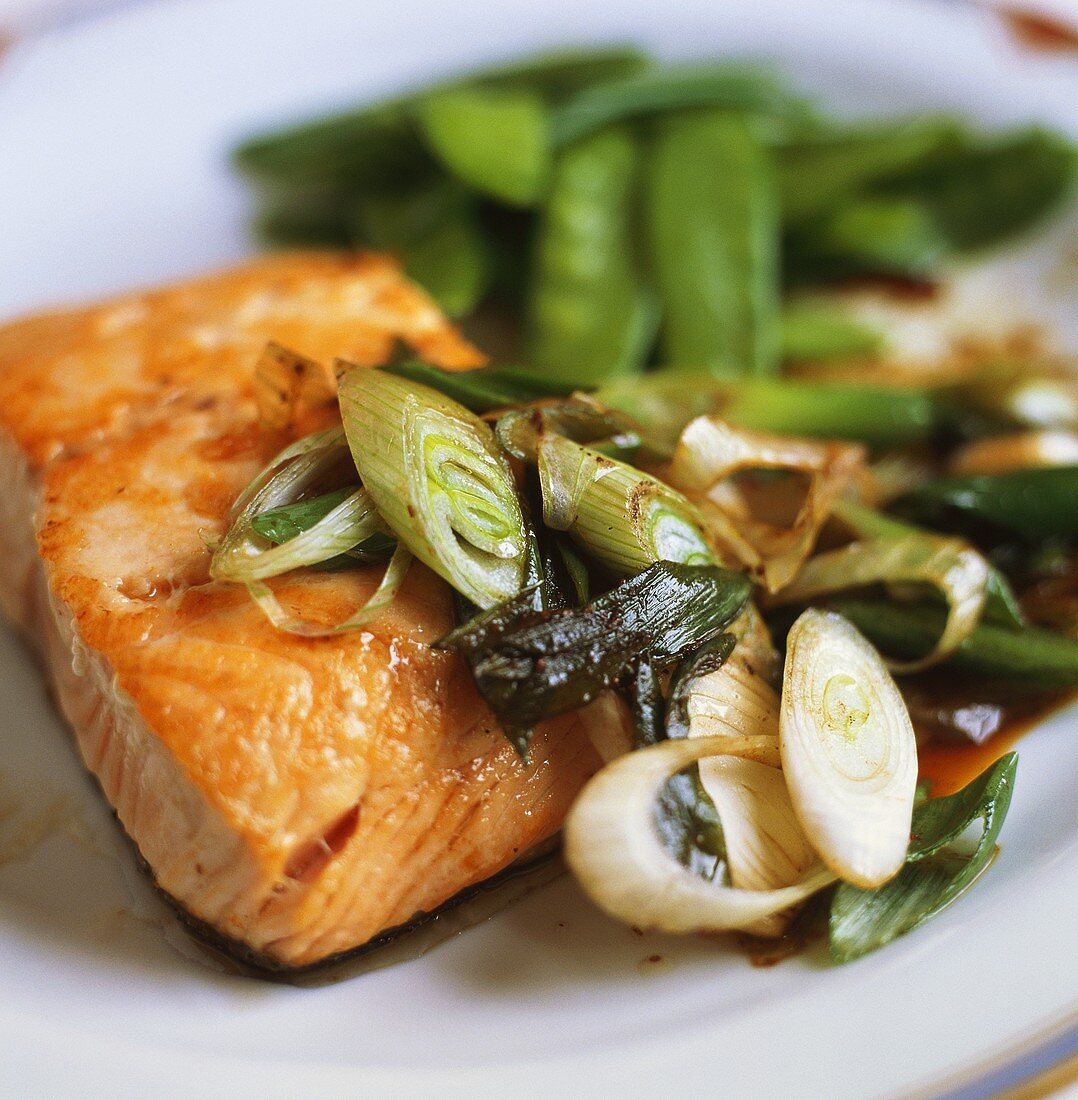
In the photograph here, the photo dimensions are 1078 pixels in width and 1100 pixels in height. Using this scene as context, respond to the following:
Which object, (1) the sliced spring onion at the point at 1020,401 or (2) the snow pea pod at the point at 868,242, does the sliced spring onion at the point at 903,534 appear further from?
(2) the snow pea pod at the point at 868,242

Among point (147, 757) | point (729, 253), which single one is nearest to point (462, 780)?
point (147, 757)

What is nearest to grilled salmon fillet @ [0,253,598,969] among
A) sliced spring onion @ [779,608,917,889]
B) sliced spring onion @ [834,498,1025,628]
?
sliced spring onion @ [779,608,917,889]

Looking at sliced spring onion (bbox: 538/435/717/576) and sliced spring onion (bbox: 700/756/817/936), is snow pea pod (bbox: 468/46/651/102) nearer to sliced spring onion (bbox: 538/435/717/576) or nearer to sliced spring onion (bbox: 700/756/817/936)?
sliced spring onion (bbox: 538/435/717/576)

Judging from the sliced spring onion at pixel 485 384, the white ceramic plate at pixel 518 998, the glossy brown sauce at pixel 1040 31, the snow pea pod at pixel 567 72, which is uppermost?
the glossy brown sauce at pixel 1040 31

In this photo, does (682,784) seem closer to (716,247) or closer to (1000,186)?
(716,247)

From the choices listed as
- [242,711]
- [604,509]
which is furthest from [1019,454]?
[242,711]

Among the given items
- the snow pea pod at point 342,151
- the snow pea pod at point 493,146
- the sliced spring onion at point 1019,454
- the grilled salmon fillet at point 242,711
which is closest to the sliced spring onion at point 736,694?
the grilled salmon fillet at point 242,711
